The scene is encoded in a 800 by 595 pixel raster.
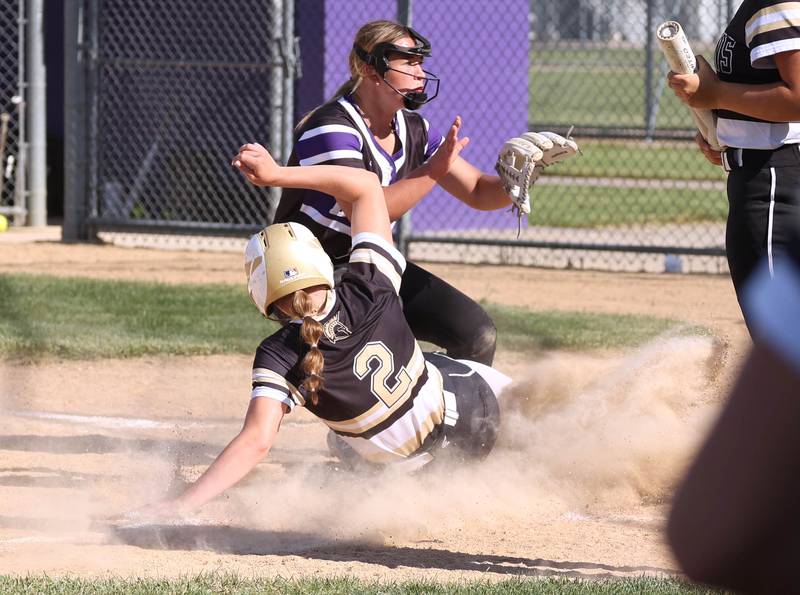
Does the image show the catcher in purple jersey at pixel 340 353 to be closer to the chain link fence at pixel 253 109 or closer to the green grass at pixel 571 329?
the green grass at pixel 571 329

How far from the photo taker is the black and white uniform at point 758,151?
3.86m

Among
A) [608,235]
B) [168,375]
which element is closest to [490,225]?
[608,235]

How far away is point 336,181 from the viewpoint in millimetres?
4238

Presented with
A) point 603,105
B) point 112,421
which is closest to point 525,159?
→ point 112,421

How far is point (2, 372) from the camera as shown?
6.76 meters

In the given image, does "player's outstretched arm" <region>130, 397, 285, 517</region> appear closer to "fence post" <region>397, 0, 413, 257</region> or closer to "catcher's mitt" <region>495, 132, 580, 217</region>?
"catcher's mitt" <region>495, 132, 580, 217</region>

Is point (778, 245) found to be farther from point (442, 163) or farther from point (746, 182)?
point (442, 163)

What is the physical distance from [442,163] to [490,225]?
7.96 m

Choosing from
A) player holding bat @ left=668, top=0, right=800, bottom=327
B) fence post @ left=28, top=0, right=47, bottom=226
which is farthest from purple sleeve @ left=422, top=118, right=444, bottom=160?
fence post @ left=28, top=0, right=47, bottom=226

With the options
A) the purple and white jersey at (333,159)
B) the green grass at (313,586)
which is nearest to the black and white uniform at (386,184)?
the purple and white jersey at (333,159)

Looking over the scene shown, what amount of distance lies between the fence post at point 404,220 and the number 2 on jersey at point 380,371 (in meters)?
6.39

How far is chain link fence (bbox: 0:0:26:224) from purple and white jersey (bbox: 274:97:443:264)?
779 centimetres

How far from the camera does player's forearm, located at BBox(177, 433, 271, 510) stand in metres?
3.71

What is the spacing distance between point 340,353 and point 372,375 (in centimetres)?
13
